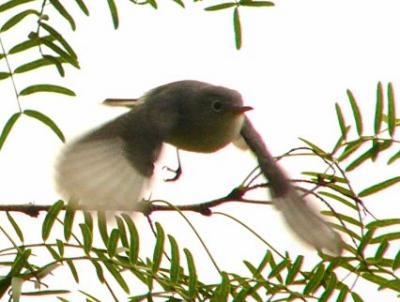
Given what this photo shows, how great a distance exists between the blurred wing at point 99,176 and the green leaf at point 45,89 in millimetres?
170

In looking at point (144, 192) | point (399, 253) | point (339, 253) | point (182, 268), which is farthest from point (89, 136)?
point (399, 253)

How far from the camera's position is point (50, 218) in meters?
2.10

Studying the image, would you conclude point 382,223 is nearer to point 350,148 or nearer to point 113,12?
point 350,148

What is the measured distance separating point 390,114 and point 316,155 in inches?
8.5

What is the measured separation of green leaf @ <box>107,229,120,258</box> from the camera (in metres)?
2.05

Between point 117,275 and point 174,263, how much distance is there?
6.3 inches

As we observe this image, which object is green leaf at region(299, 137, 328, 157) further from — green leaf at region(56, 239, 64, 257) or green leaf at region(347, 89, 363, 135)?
green leaf at region(56, 239, 64, 257)

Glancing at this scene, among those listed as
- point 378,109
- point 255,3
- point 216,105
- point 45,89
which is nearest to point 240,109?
point 216,105

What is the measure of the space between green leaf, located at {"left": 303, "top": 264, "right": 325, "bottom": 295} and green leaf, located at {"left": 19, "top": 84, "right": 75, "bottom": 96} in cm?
78

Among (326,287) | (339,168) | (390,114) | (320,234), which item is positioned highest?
(390,114)

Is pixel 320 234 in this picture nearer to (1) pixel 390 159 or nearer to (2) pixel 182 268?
(1) pixel 390 159

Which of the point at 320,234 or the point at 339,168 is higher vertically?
the point at 339,168

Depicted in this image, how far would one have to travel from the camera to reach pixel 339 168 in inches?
88.7

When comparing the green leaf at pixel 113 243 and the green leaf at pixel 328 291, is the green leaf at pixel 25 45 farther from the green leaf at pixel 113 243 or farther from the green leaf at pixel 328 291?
the green leaf at pixel 328 291
